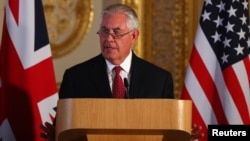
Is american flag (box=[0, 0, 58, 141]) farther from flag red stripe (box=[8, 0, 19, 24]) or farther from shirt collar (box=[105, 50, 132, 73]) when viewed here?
shirt collar (box=[105, 50, 132, 73])

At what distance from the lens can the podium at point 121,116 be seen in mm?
2070

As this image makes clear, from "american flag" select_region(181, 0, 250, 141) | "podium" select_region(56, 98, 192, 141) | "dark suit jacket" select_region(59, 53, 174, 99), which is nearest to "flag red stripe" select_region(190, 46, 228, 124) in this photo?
"american flag" select_region(181, 0, 250, 141)

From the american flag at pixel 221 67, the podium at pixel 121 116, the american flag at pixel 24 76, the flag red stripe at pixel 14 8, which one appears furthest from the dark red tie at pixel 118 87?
the american flag at pixel 221 67

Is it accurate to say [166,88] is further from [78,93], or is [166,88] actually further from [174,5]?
[174,5]

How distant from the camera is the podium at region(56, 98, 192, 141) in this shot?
2.07 meters

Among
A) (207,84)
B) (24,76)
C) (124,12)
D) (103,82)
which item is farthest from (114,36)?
(207,84)

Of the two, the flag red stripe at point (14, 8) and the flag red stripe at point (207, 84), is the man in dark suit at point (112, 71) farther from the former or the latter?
the flag red stripe at point (207, 84)

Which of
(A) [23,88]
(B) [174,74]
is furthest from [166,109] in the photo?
(B) [174,74]

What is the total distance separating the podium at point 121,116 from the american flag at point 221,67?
1761 mm

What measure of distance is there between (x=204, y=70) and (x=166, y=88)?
1.15 m

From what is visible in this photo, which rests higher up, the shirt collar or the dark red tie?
the shirt collar

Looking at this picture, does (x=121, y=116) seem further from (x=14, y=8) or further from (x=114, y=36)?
(x=14, y=8)

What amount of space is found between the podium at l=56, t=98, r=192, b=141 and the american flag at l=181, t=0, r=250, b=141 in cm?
176

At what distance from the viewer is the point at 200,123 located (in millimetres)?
3857
